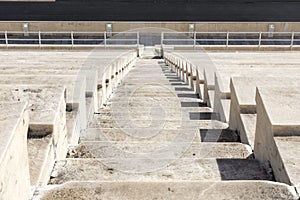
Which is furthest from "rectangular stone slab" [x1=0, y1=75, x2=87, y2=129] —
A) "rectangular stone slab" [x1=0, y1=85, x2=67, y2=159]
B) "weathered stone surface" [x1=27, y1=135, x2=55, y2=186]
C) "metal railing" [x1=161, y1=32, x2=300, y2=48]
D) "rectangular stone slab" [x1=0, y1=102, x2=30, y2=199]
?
"metal railing" [x1=161, y1=32, x2=300, y2=48]

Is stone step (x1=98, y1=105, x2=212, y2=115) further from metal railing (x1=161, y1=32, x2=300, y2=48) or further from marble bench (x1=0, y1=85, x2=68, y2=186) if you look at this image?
metal railing (x1=161, y1=32, x2=300, y2=48)

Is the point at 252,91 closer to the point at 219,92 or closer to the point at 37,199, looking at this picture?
the point at 219,92

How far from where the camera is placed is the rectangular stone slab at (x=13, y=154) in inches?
55.2

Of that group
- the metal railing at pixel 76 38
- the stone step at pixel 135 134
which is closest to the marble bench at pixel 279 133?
the stone step at pixel 135 134

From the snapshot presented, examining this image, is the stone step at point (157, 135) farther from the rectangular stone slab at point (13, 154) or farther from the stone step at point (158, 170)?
the rectangular stone slab at point (13, 154)

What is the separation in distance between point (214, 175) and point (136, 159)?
42cm

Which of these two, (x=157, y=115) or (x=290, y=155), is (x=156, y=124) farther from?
(x=290, y=155)

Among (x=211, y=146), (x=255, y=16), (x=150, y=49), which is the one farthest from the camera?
(x=255, y=16)

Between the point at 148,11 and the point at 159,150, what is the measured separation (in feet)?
57.7

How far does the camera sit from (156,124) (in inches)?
130

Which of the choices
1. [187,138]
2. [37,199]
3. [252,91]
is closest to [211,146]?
[187,138]

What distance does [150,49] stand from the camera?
14.8m

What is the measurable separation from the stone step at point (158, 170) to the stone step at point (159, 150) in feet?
0.68

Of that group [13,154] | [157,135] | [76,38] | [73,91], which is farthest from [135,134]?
[76,38]
